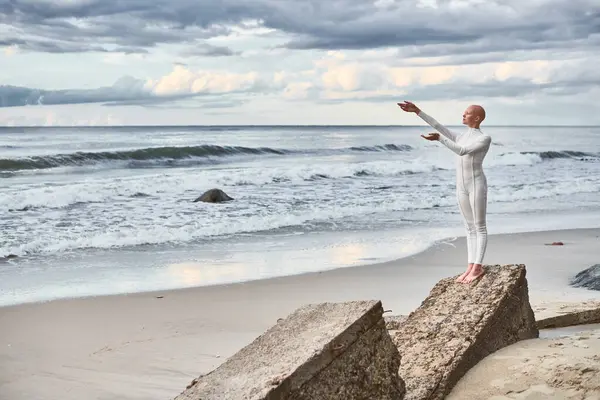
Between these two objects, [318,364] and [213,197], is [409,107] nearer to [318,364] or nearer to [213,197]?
[318,364]

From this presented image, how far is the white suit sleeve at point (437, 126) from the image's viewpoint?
5.53 metres

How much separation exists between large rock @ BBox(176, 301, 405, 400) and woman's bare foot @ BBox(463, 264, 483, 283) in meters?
1.61

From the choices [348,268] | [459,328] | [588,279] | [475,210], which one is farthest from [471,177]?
[348,268]

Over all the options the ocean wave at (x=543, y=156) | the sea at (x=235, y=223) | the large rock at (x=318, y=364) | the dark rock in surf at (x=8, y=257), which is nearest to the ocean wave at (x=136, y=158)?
the sea at (x=235, y=223)

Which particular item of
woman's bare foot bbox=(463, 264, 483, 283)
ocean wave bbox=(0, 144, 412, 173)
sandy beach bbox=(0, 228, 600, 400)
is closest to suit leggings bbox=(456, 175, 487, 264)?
woman's bare foot bbox=(463, 264, 483, 283)

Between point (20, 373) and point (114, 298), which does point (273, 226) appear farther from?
point (20, 373)

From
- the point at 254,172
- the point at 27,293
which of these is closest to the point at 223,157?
the point at 254,172

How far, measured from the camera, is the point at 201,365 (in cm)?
620

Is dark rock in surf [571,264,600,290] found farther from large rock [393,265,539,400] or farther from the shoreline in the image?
large rock [393,265,539,400]

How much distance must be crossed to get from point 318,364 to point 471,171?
2.59m

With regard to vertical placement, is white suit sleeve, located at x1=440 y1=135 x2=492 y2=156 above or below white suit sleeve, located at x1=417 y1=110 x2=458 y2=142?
below

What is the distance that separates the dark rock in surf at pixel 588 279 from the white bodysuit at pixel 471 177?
3262mm

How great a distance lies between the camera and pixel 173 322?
766cm

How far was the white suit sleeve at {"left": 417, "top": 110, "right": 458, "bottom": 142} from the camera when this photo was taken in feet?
18.1
